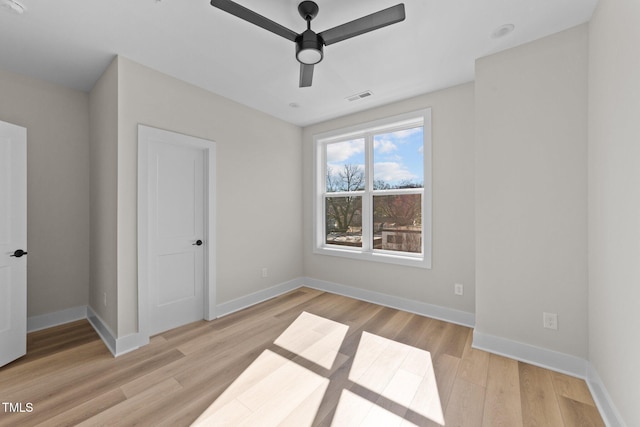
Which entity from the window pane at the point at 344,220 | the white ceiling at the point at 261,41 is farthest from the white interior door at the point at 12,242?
the window pane at the point at 344,220

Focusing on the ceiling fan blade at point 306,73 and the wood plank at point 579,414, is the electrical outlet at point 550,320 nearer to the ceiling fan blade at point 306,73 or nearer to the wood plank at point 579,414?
the wood plank at point 579,414

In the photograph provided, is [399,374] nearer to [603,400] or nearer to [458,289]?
[603,400]

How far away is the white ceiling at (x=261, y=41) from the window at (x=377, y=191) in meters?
0.68

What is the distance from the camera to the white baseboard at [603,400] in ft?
5.08

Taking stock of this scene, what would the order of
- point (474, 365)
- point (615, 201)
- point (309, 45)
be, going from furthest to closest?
1. point (474, 365)
2. point (309, 45)
3. point (615, 201)

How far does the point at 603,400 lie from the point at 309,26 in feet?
10.3

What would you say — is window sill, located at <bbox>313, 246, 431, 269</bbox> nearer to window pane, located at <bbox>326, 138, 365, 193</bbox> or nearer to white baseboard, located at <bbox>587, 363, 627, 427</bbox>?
window pane, located at <bbox>326, 138, 365, 193</bbox>

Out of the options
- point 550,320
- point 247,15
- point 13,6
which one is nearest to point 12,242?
point 13,6

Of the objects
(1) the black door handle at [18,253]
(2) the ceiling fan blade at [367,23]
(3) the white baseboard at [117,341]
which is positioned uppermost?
(2) the ceiling fan blade at [367,23]

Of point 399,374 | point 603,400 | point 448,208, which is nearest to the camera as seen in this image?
point 603,400

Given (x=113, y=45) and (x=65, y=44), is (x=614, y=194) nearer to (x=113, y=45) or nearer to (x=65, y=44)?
(x=113, y=45)

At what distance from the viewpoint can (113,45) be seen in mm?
2326

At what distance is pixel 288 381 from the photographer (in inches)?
81.4

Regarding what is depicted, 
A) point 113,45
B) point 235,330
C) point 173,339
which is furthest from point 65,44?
point 235,330
